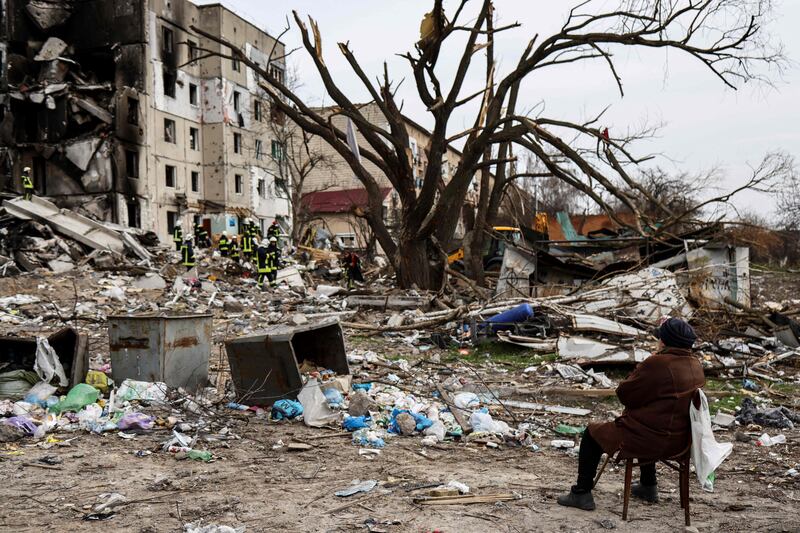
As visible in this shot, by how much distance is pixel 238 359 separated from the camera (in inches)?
234

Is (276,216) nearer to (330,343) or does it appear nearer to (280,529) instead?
(330,343)

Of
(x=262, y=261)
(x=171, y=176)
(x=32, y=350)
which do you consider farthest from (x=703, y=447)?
(x=171, y=176)

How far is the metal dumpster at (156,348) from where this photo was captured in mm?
6070

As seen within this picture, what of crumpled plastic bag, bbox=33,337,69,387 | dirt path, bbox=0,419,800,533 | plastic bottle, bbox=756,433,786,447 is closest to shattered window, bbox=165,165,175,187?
crumpled plastic bag, bbox=33,337,69,387

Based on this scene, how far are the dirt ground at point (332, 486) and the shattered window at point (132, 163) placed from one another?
27.3m

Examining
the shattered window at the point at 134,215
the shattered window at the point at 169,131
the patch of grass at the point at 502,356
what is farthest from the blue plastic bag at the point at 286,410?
the shattered window at the point at 169,131

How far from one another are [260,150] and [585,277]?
2885 centimetres

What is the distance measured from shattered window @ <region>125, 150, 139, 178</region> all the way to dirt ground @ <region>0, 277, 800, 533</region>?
2727 centimetres

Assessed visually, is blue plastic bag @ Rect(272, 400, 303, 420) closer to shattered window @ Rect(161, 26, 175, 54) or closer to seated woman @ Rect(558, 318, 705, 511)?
seated woman @ Rect(558, 318, 705, 511)

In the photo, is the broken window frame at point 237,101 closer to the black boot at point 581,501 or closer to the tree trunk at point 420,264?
the tree trunk at point 420,264

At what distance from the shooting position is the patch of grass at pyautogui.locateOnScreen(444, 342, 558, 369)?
8.47 m

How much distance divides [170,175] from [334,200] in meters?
13.6

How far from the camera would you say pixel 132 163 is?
99.2 ft

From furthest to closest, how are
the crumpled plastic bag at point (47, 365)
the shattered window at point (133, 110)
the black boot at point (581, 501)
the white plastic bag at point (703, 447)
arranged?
the shattered window at point (133, 110)
the crumpled plastic bag at point (47, 365)
the black boot at point (581, 501)
the white plastic bag at point (703, 447)
